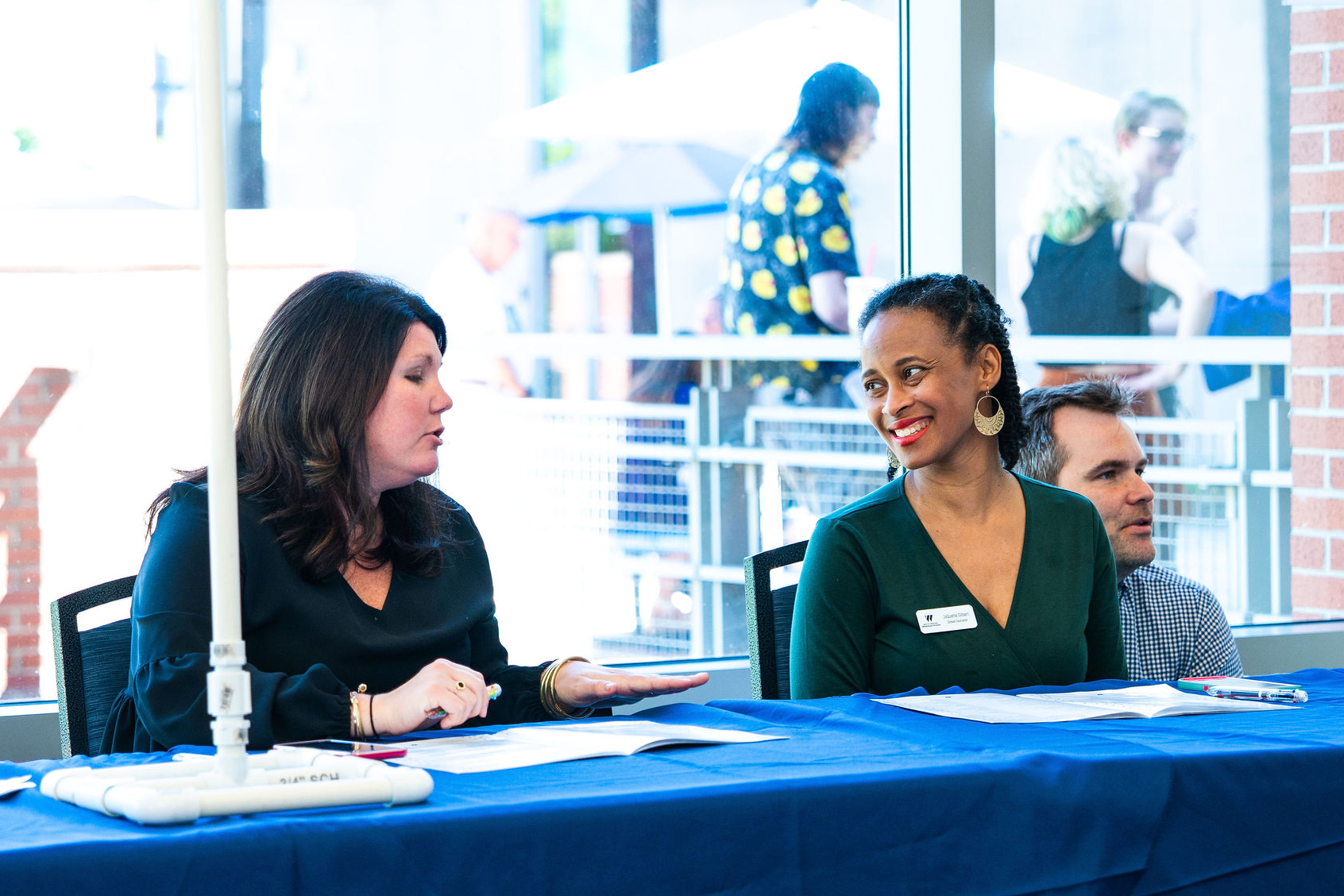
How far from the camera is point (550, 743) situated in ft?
4.66

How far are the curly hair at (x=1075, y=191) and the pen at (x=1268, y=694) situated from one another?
2.07 m

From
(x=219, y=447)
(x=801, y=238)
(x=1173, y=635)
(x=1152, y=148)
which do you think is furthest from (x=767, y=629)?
(x=1152, y=148)

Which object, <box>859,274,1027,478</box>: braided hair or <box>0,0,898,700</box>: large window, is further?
<box>0,0,898,700</box>: large window

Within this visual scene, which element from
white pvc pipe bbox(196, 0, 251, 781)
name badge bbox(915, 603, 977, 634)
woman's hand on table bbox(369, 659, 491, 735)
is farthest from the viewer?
name badge bbox(915, 603, 977, 634)

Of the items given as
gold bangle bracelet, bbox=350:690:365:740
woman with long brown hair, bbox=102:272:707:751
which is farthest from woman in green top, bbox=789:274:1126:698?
gold bangle bracelet, bbox=350:690:365:740

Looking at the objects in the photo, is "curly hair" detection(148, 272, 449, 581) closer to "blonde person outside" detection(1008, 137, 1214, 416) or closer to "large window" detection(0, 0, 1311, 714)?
"large window" detection(0, 0, 1311, 714)

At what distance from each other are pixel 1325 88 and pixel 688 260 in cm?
180

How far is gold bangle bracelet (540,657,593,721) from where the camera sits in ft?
6.25

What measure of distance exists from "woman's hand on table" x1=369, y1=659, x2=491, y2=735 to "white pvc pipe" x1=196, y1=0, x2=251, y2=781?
39 cm

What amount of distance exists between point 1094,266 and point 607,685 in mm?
2376

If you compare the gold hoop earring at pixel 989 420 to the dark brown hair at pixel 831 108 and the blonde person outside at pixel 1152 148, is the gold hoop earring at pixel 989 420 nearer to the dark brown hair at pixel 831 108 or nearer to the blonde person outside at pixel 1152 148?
the dark brown hair at pixel 831 108

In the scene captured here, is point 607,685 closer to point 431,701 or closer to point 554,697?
point 554,697

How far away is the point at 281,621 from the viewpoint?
6.07ft

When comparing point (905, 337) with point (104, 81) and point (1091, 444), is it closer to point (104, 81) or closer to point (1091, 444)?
point (1091, 444)
